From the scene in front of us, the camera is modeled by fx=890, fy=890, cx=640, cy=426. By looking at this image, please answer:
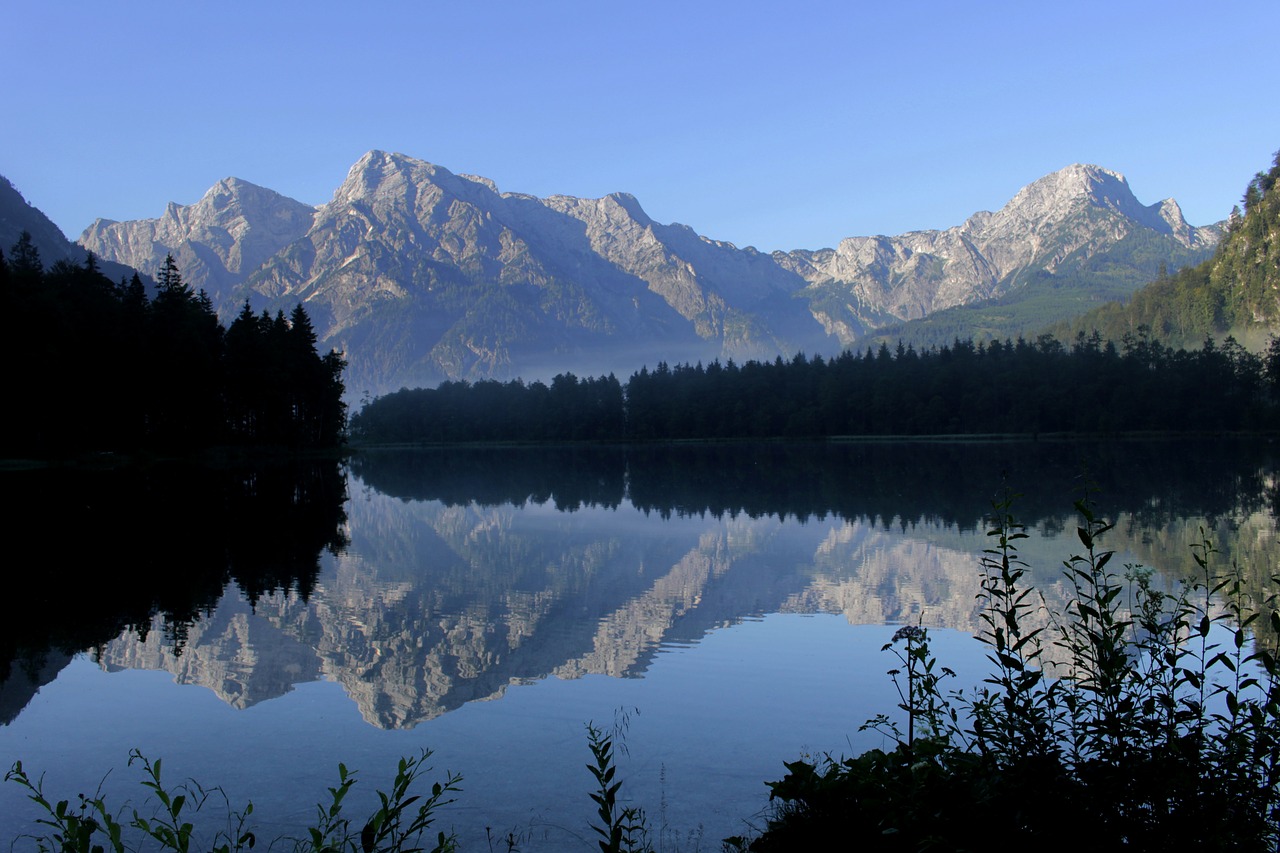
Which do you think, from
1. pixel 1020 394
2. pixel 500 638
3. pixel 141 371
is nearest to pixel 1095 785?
pixel 500 638

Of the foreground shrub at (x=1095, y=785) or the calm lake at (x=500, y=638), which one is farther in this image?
the calm lake at (x=500, y=638)

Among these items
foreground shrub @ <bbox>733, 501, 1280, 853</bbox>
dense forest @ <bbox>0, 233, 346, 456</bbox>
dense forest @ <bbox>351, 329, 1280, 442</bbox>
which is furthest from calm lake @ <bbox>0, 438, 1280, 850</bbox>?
dense forest @ <bbox>351, 329, 1280, 442</bbox>

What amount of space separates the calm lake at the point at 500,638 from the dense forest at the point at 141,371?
97.9 ft

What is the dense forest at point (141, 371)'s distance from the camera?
68000 mm

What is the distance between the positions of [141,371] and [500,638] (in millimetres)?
73312

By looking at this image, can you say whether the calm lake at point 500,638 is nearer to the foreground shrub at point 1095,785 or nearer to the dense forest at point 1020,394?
the foreground shrub at point 1095,785

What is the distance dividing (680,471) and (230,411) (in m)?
50.7

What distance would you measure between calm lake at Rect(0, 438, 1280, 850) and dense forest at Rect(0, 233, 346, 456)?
29.8m

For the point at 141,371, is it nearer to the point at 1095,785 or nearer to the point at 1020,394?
the point at 1095,785

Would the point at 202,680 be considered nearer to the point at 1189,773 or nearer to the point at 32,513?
the point at 1189,773

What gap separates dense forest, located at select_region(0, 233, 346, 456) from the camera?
6800 cm

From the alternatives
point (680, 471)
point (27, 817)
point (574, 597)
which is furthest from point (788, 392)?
point (27, 817)

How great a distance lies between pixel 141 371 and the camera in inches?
3083

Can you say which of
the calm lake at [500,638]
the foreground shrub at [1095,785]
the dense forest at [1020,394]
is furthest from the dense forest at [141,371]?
the dense forest at [1020,394]
